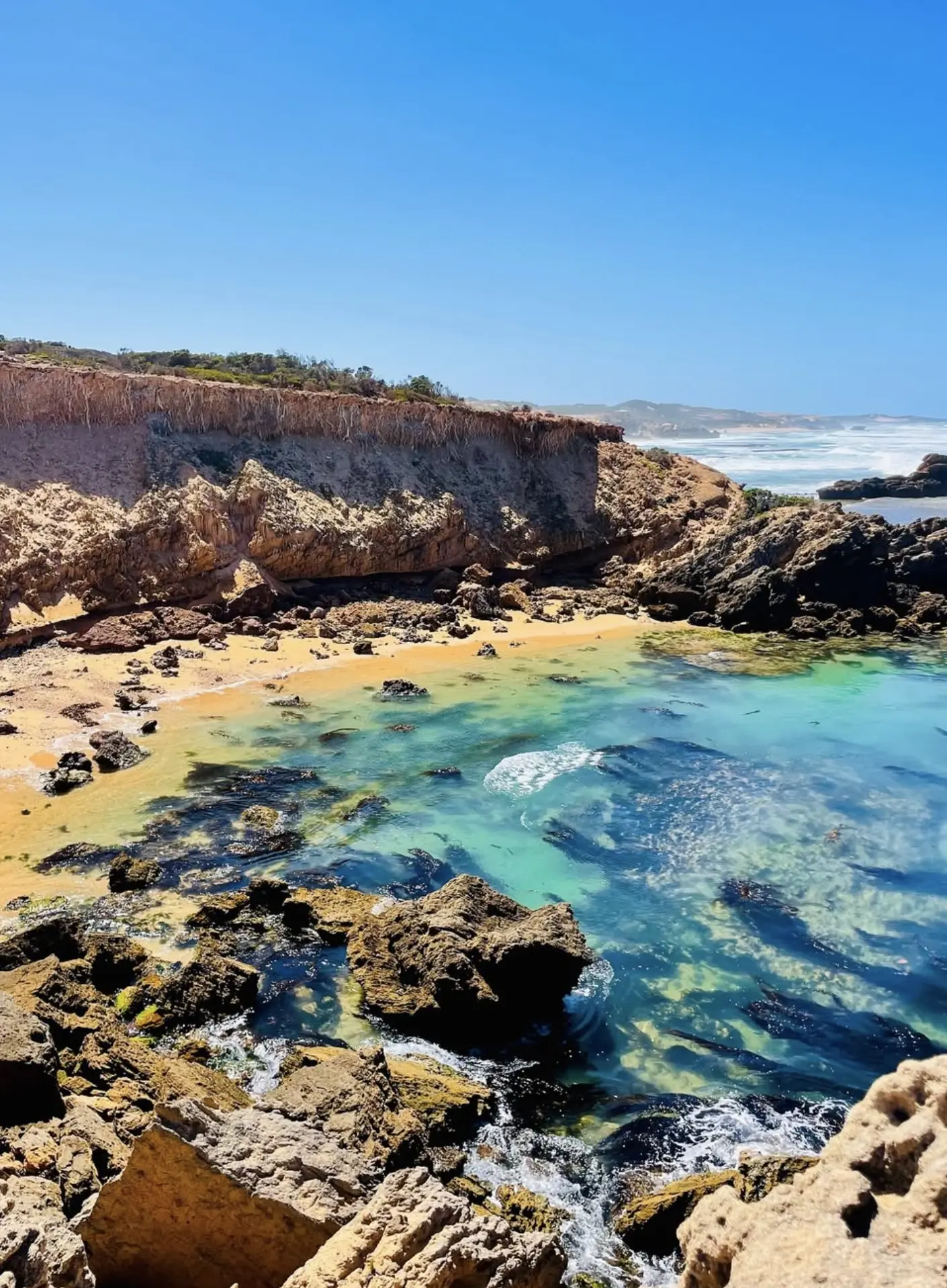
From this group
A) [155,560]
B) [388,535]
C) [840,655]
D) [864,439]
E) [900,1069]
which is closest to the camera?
[900,1069]

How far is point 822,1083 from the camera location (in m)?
11.5

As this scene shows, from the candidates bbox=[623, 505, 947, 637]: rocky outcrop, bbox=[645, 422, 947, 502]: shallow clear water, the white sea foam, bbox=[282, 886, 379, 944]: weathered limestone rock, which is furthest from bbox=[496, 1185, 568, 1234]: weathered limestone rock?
bbox=[645, 422, 947, 502]: shallow clear water

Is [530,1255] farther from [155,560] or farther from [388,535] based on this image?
[388,535]

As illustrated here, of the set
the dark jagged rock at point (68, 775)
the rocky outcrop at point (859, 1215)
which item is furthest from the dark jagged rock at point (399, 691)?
the rocky outcrop at point (859, 1215)

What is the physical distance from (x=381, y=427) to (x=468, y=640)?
10.8 meters

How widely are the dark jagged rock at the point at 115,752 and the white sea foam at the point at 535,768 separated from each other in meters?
8.21

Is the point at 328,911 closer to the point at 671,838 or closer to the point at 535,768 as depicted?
the point at 671,838

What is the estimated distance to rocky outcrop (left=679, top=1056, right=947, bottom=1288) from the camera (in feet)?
13.7

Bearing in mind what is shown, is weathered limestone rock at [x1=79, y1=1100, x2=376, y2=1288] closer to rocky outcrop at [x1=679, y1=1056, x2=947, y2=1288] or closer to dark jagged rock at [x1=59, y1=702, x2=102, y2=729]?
rocky outcrop at [x1=679, y1=1056, x2=947, y2=1288]

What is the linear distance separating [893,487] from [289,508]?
61578 millimetres

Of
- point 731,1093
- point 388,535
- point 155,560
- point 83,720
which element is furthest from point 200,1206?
point 388,535

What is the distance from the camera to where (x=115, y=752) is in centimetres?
2103

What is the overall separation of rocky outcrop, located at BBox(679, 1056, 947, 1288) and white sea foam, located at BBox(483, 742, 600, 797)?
1506 cm

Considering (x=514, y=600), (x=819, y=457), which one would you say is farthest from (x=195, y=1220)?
(x=819, y=457)
